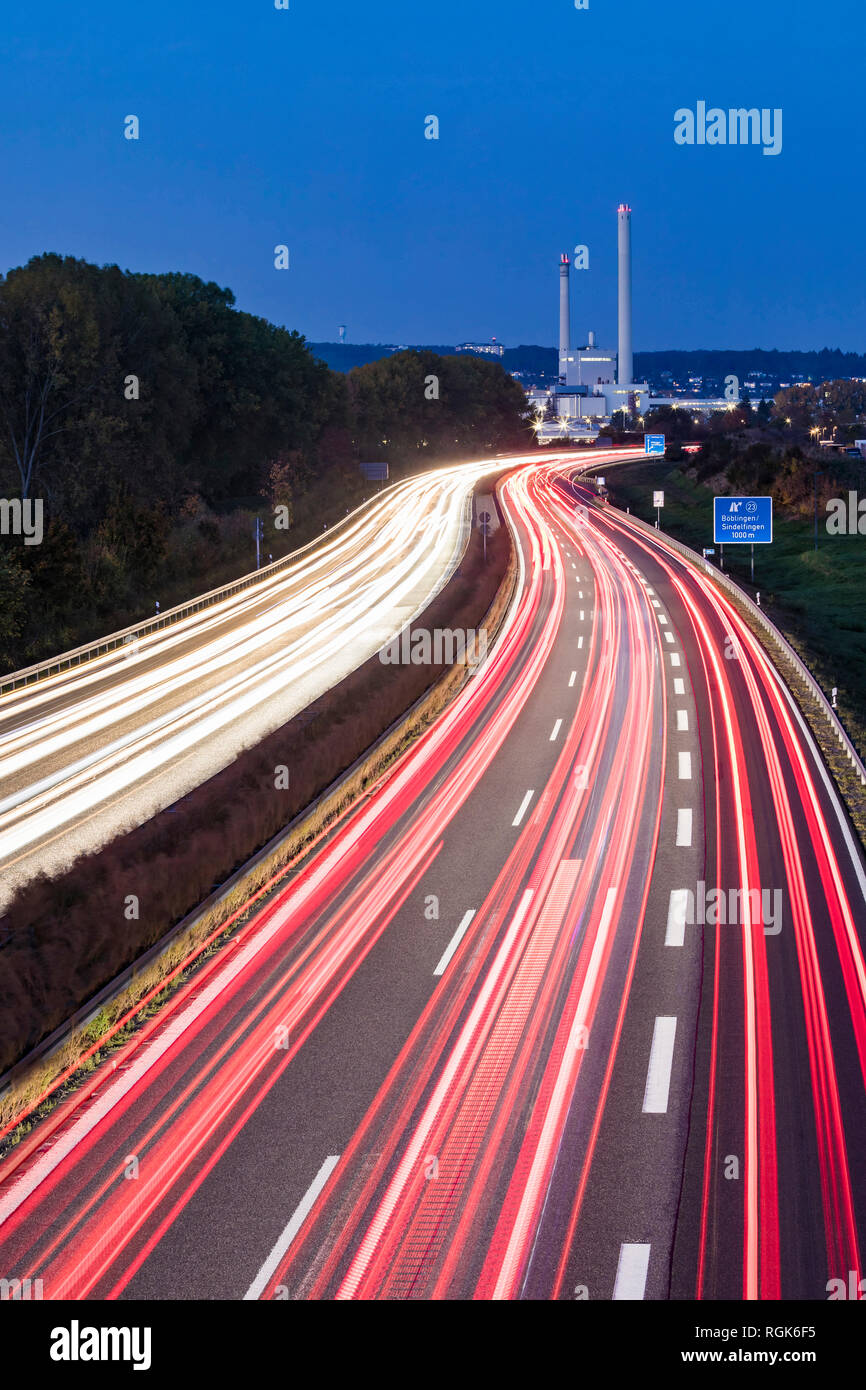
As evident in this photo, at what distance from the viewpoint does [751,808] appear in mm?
22562

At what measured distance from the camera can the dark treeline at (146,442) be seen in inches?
1858

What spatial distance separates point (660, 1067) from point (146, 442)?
73285 millimetres

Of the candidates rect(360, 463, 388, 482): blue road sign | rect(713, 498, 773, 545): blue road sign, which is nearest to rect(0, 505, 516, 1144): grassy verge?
rect(713, 498, 773, 545): blue road sign

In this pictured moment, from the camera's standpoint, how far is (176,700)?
34.7 m

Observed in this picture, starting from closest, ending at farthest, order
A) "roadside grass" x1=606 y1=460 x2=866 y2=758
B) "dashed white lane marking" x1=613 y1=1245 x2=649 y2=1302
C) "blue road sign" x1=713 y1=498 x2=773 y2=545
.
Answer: "dashed white lane marking" x1=613 y1=1245 x2=649 y2=1302 < "roadside grass" x1=606 y1=460 x2=866 y2=758 < "blue road sign" x1=713 y1=498 x2=773 y2=545

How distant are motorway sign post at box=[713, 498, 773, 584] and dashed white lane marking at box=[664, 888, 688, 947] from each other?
34204mm

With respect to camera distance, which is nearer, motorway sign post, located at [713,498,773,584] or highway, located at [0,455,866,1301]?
highway, located at [0,455,866,1301]

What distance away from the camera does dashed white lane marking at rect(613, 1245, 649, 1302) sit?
9594mm

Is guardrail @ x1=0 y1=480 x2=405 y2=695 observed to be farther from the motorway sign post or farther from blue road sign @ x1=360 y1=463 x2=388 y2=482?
blue road sign @ x1=360 y1=463 x2=388 y2=482

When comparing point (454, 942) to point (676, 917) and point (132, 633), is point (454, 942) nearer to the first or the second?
point (676, 917)

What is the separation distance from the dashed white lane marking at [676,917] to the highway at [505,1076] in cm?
5

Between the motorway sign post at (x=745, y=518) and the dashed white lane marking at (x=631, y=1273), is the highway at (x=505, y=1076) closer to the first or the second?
the dashed white lane marking at (x=631, y=1273)
